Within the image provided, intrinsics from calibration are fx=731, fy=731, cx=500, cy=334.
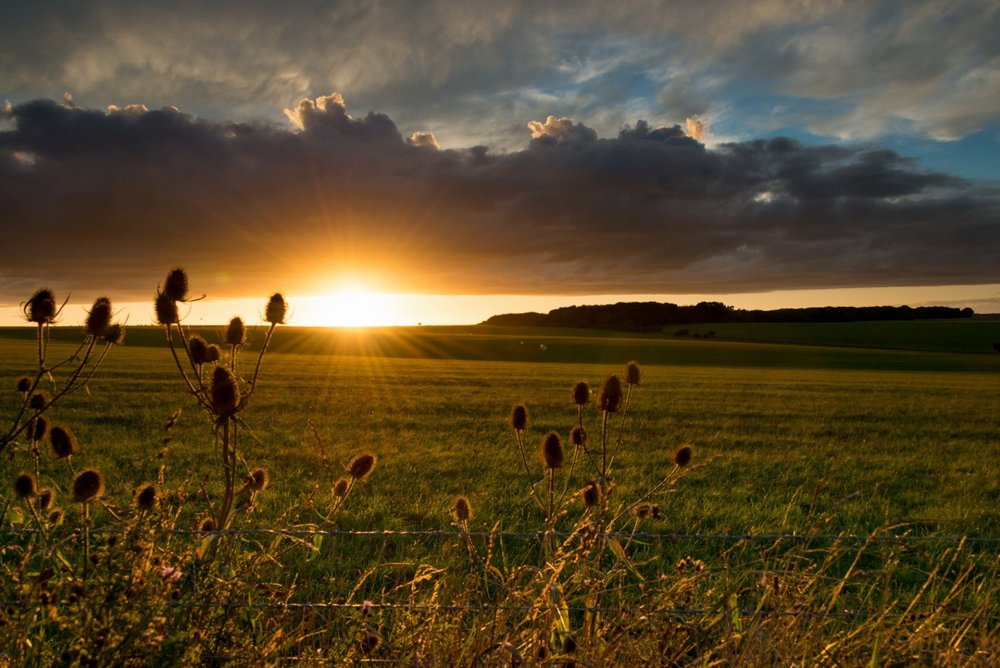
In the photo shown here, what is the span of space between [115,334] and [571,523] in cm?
525

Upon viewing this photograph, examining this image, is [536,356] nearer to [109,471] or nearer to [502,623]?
→ [109,471]

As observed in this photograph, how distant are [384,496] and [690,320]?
97.1 m

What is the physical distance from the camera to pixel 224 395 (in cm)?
266

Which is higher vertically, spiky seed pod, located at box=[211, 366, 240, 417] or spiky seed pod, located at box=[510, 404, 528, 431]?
spiky seed pod, located at box=[211, 366, 240, 417]

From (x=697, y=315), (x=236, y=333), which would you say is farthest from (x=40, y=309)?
(x=697, y=315)

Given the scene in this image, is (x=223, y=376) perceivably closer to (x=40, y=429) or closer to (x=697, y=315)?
(x=40, y=429)

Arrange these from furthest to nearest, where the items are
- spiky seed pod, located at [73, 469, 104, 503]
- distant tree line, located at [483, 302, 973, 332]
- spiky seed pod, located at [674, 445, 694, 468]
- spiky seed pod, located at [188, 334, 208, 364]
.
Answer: distant tree line, located at [483, 302, 973, 332]
spiky seed pod, located at [674, 445, 694, 468]
spiky seed pod, located at [188, 334, 208, 364]
spiky seed pod, located at [73, 469, 104, 503]

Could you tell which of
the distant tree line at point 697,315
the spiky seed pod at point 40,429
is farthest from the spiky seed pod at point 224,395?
the distant tree line at point 697,315

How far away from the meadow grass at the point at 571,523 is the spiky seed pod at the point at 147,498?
155 mm

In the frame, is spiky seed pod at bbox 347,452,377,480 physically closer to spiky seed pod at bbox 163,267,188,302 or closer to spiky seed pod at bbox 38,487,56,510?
spiky seed pod at bbox 163,267,188,302

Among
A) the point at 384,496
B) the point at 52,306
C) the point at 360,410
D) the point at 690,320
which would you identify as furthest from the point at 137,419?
the point at 690,320

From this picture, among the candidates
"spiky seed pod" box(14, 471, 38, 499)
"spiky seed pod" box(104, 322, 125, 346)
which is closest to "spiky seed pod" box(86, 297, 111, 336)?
"spiky seed pod" box(104, 322, 125, 346)

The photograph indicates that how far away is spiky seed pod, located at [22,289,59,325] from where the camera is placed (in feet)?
10.4

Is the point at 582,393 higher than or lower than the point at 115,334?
lower
